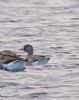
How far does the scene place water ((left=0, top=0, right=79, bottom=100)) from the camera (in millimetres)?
15406

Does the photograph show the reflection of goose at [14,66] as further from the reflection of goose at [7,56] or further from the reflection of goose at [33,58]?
the reflection of goose at [33,58]

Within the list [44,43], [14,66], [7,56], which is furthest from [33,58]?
[44,43]

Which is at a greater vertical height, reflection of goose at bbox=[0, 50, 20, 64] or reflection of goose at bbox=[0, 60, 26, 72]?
reflection of goose at bbox=[0, 50, 20, 64]

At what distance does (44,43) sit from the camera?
21250 mm

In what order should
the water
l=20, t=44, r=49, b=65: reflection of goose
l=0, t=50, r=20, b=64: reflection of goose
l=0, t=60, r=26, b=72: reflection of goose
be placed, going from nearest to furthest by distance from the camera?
the water < l=0, t=60, r=26, b=72: reflection of goose < l=0, t=50, r=20, b=64: reflection of goose < l=20, t=44, r=49, b=65: reflection of goose

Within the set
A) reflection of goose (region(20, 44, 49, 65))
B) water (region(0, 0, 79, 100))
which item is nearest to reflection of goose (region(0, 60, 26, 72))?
water (region(0, 0, 79, 100))

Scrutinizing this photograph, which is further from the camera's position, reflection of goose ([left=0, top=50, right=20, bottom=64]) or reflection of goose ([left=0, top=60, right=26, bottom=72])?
reflection of goose ([left=0, top=50, right=20, bottom=64])

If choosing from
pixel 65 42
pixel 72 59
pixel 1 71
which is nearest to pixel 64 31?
pixel 65 42

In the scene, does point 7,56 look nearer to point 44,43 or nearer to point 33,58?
point 33,58

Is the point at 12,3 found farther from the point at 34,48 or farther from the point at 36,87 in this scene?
the point at 36,87

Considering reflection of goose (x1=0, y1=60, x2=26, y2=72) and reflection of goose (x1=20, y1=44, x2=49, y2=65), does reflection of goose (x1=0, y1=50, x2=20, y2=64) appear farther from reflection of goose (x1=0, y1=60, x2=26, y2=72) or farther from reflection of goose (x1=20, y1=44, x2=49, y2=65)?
reflection of goose (x1=20, y1=44, x2=49, y2=65)

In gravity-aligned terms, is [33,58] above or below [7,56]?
below

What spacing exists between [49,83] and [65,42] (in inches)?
222

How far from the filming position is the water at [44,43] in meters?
15.4
